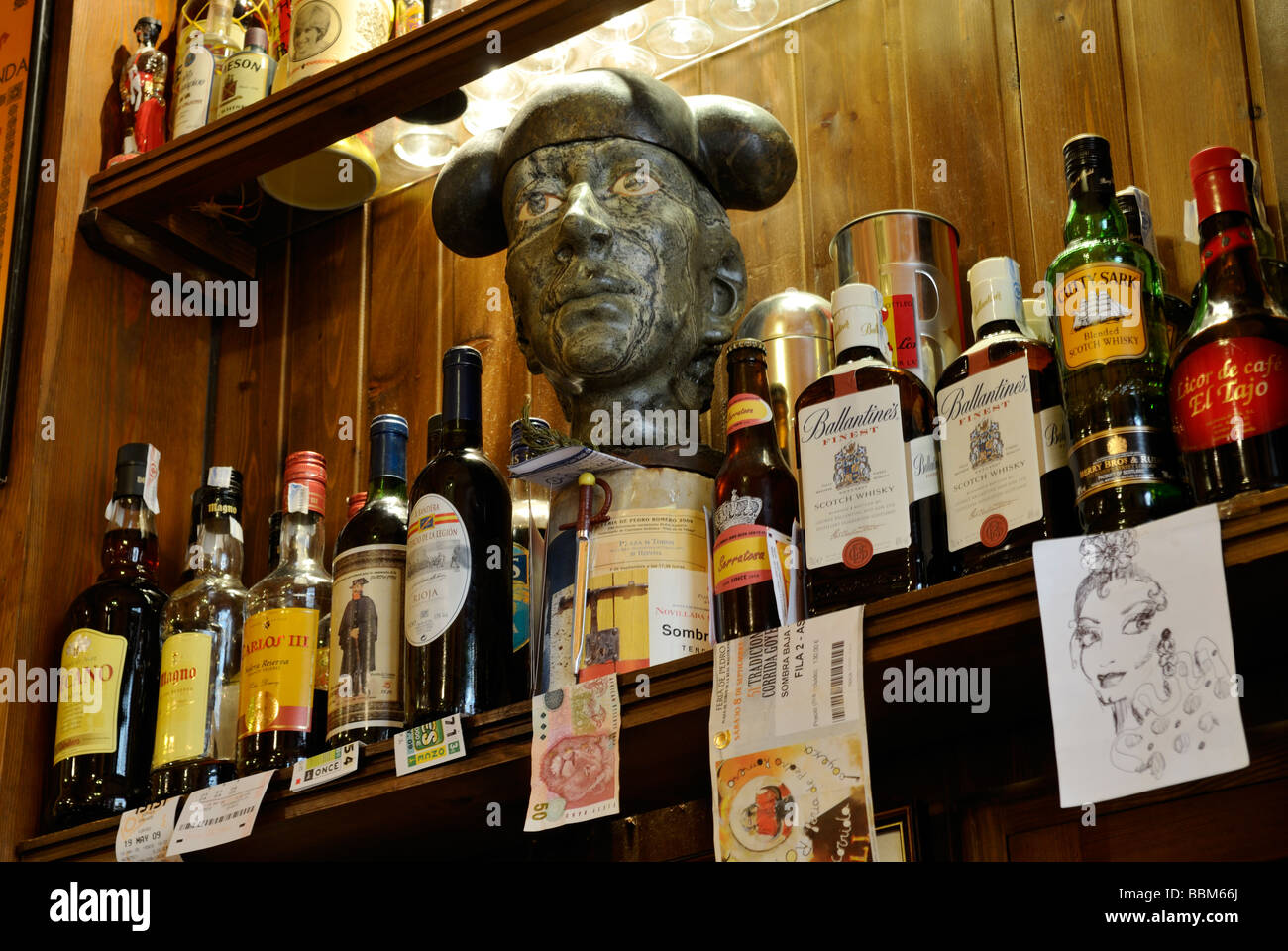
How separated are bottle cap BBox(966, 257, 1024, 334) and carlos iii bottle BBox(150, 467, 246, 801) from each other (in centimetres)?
83

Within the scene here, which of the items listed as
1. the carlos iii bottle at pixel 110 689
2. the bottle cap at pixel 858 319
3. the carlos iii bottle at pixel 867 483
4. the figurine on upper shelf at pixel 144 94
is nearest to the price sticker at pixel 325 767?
the carlos iii bottle at pixel 110 689

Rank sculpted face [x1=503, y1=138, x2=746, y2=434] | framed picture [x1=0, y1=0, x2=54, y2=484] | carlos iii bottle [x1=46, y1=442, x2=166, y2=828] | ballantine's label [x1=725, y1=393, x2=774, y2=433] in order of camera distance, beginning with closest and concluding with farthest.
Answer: ballantine's label [x1=725, y1=393, x2=774, y2=433] < sculpted face [x1=503, y1=138, x2=746, y2=434] < carlos iii bottle [x1=46, y1=442, x2=166, y2=828] < framed picture [x1=0, y1=0, x2=54, y2=484]

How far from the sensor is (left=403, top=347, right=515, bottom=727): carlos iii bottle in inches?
53.3

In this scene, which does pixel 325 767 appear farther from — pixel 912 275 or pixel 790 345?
pixel 912 275

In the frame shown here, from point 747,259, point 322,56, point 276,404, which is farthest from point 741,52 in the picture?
point 276,404

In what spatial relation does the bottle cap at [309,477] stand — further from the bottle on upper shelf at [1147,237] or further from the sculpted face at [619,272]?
the bottle on upper shelf at [1147,237]

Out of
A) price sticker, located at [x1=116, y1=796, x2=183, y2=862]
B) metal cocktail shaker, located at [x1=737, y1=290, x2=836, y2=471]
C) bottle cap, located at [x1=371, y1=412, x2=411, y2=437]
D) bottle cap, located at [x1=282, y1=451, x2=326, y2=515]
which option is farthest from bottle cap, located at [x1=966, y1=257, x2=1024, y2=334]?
price sticker, located at [x1=116, y1=796, x2=183, y2=862]

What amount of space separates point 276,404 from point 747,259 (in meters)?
0.68

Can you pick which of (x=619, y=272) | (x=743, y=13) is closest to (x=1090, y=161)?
(x=619, y=272)

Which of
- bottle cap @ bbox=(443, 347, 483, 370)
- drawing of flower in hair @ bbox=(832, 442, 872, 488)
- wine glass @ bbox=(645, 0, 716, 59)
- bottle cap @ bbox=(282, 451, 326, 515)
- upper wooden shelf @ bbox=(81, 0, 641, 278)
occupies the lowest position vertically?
drawing of flower in hair @ bbox=(832, 442, 872, 488)

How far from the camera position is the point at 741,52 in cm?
183

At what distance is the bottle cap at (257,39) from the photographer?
76.3 inches

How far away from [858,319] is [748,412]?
125 mm

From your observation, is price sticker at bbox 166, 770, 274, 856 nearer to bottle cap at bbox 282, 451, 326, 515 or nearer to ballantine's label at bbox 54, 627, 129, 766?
ballantine's label at bbox 54, 627, 129, 766
